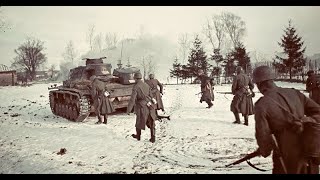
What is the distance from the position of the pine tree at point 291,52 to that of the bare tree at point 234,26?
0.58 meters

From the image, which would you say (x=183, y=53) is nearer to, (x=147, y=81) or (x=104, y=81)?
(x=147, y=81)

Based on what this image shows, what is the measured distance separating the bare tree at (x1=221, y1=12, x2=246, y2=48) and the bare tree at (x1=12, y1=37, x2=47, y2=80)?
9.20 ft

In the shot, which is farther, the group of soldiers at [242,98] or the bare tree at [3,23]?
the group of soldiers at [242,98]

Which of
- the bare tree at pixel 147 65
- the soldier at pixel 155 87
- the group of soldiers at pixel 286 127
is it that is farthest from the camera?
the soldier at pixel 155 87

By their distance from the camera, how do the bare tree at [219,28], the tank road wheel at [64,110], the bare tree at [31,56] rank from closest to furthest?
the bare tree at [219,28]
the bare tree at [31,56]
the tank road wheel at [64,110]

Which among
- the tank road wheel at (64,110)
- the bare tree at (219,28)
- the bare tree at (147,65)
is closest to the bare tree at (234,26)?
the bare tree at (219,28)

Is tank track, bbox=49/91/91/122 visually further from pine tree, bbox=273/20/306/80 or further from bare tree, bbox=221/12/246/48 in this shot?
pine tree, bbox=273/20/306/80

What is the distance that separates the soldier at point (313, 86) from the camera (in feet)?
15.9

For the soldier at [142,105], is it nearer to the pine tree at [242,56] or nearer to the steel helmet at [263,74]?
the pine tree at [242,56]

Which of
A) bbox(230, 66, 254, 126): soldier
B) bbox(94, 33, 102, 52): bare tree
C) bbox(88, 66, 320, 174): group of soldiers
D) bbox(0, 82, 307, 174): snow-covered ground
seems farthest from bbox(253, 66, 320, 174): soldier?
bbox(230, 66, 254, 126): soldier

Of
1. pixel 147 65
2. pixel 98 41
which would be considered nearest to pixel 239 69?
pixel 147 65

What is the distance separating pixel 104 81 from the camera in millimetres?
8094

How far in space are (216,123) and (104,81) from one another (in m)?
3.09
